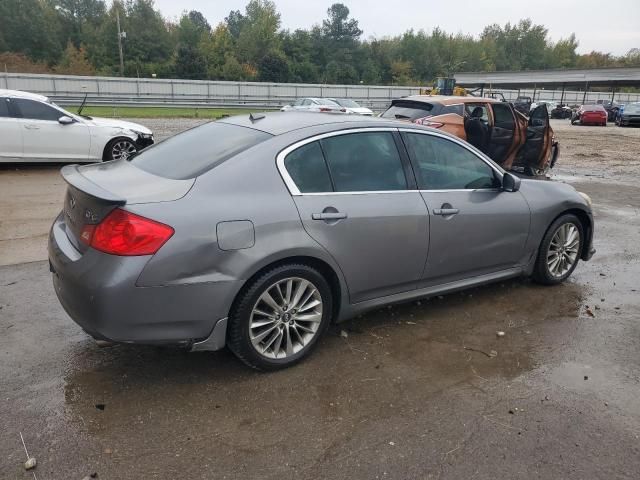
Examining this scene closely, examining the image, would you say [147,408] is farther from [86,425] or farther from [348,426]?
[348,426]

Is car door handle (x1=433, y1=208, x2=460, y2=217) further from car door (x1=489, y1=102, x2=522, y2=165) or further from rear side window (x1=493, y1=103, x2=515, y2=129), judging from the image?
rear side window (x1=493, y1=103, x2=515, y2=129)

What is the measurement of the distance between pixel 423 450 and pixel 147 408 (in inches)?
62.2

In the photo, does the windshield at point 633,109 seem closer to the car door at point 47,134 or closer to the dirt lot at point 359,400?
Result: the car door at point 47,134

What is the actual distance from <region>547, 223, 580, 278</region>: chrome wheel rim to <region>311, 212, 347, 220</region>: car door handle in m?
2.48

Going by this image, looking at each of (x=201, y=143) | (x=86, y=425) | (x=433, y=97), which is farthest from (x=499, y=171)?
(x=433, y=97)

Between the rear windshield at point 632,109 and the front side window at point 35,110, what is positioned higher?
the front side window at point 35,110

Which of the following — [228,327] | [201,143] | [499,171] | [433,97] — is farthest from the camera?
[433,97]

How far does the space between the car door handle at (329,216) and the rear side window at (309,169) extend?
176 millimetres

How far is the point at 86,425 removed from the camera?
2.95 meters

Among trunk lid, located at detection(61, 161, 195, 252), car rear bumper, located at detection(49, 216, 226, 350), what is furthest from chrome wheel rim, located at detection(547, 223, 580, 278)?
trunk lid, located at detection(61, 161, 195, 252)

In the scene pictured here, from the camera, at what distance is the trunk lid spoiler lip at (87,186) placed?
304 cm

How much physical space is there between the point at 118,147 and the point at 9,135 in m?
1.94

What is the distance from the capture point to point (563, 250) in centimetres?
521

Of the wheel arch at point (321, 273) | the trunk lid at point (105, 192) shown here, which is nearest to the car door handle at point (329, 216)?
the wheel arch at point (321, 273)
